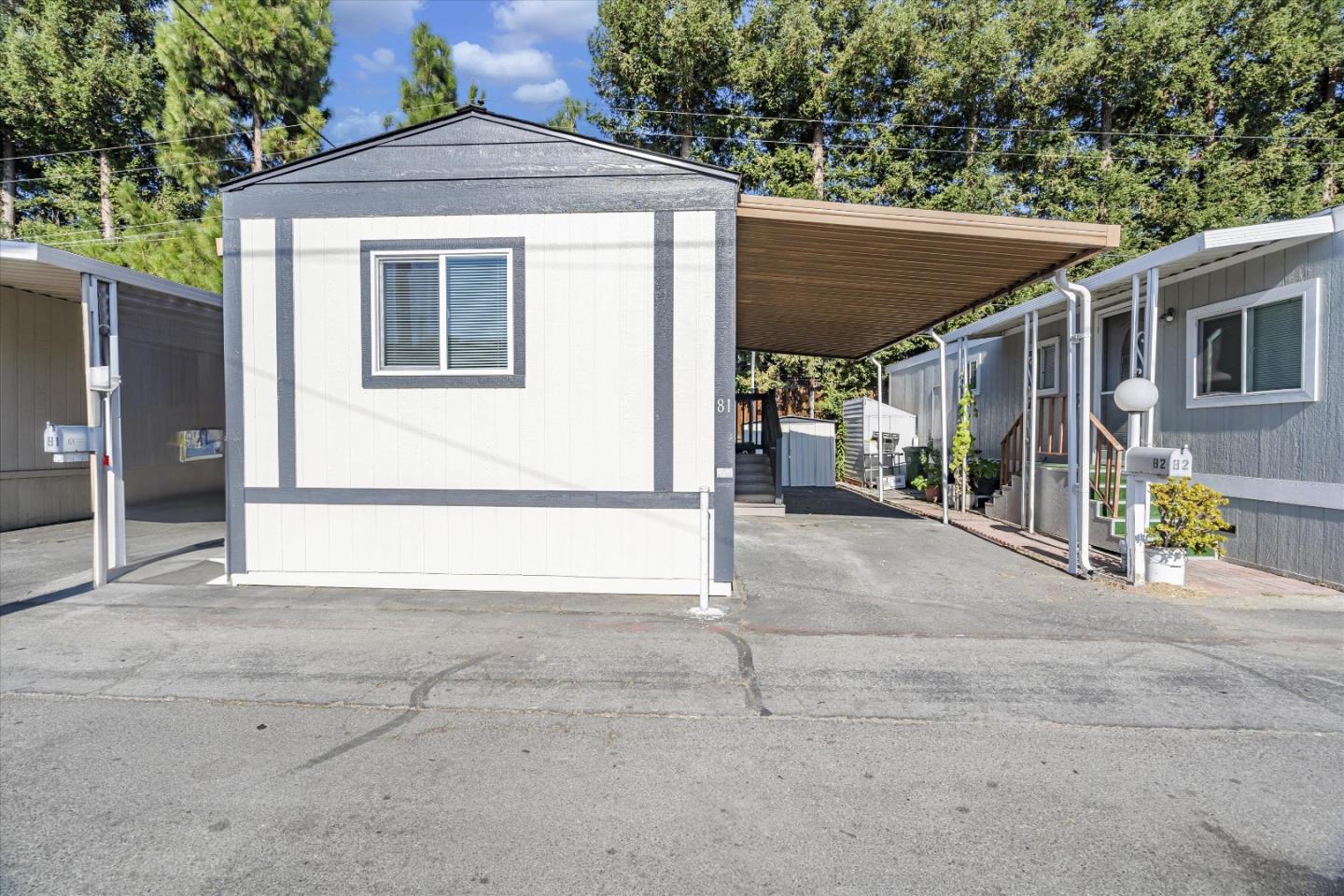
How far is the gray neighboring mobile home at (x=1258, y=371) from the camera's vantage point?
21.8ft

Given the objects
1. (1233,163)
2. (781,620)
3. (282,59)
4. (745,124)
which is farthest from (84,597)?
(1233,163)

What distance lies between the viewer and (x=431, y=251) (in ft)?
21.1

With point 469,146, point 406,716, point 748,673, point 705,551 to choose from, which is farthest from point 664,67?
point 406,716

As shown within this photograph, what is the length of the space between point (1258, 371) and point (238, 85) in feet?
64.8

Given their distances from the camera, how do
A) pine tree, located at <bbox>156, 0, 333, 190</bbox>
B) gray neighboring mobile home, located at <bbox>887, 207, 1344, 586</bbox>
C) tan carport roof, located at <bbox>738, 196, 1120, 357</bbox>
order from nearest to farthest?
tan carport roof, located at <bbox>738, 196, 1120, 357</bbox> → gray neighboring mobile home, located at <bbox>887, 207, 1344, 586</bbox> → pine tree, located at <bbox>156, 0, 333, 190</bbox>

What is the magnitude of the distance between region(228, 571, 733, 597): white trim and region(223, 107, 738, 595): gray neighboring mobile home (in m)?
0.02

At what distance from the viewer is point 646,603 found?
20.1ft

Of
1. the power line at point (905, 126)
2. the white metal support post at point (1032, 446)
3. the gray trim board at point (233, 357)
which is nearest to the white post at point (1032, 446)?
the white metal support post at point (1032, 446)

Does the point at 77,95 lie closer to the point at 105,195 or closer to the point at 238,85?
the point at 105,195

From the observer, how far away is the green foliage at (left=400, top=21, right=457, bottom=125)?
54.6 feet

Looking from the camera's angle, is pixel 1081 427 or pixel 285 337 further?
pixel 1081 427

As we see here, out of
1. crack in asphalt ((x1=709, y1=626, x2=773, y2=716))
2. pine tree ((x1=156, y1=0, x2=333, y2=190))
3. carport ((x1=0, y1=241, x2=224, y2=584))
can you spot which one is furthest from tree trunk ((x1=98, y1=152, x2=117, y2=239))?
crack in asphalt ((x1=709, y1=626, x2=773, y2=716))

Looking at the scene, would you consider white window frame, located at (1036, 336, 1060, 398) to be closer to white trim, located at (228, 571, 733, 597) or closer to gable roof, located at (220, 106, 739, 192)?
gable roof, located at (220, 106, 739, 192)

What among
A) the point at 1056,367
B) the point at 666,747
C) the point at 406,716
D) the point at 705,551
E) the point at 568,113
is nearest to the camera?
the point at 666,747
